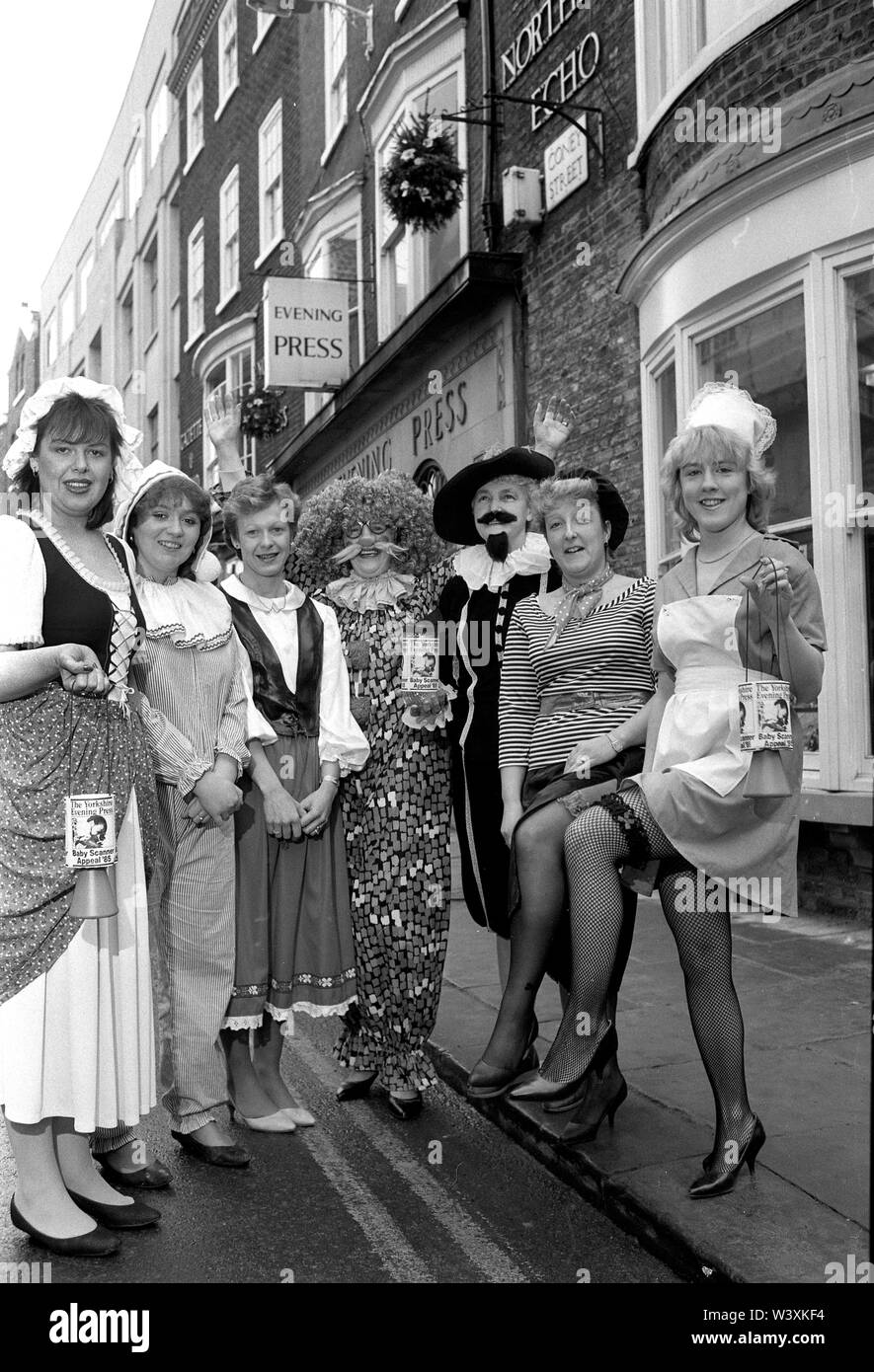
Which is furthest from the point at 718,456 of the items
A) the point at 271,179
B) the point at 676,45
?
the point at 271,179

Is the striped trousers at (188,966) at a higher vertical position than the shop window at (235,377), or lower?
lower

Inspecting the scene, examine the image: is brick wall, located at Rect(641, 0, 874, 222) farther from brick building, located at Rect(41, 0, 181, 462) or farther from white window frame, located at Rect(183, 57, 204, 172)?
white window frame, located at Rect(183, 57, 204, 172)

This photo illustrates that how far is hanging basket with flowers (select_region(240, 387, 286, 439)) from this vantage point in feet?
55.8

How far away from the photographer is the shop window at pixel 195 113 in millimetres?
21875

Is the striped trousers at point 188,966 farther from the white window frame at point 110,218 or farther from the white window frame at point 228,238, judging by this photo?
the white window frame at point 110,218

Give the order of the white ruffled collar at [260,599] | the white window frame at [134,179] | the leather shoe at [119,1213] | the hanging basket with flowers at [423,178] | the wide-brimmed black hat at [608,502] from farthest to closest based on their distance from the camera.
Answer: the white window frame at [134,179] → the hanging basket with flowers at [423,178] → the white ruffled collar at [260,599] → the wide-brimmed black hat at [608,502] → the leather shoe at [119,1213]

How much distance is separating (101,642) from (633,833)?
60.3 inches

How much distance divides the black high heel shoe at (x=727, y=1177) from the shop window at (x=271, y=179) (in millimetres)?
16751

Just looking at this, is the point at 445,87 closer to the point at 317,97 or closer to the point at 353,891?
the point at 317,97

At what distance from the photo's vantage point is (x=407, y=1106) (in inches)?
156

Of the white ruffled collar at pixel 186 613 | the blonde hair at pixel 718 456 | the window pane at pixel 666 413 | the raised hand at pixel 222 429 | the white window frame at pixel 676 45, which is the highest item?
the white window frame at pixel 676 45

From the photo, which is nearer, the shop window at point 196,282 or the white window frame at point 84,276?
the shop window at point 196,282

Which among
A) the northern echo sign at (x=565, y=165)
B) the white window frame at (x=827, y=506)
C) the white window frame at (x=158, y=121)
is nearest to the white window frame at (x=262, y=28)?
the white window frame at (x=158, y=121)

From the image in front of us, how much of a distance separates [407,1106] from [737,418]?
2.45 metres
